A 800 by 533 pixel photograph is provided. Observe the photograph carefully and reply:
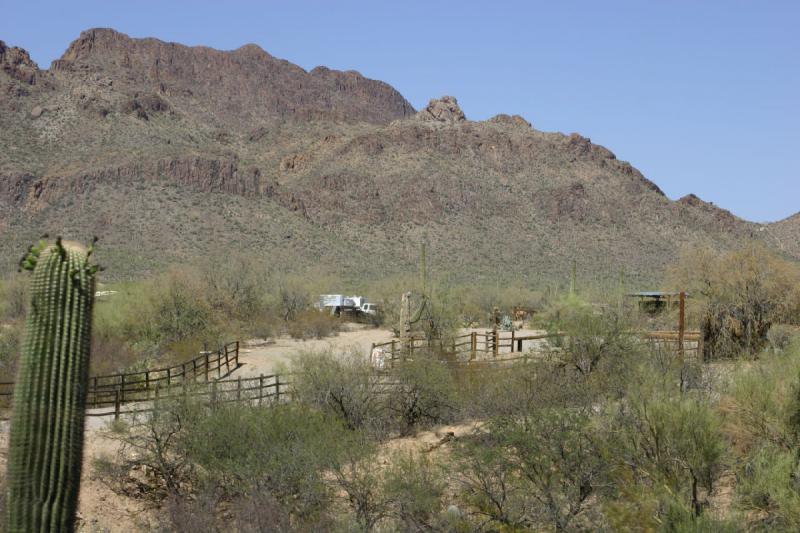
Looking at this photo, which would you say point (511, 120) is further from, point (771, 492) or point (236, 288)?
point (771, 492)

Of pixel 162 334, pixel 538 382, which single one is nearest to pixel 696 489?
pixel 538 382

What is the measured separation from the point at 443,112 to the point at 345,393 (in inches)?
Answer: 4014

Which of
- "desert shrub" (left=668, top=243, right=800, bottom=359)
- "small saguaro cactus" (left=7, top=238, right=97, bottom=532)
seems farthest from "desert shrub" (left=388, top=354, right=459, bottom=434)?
"small saguaro cactus" (left=7, top=238, right=97, bottom=532)

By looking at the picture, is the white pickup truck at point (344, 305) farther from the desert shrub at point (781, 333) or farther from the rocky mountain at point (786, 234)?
the rocky mountain at point (786, 234)

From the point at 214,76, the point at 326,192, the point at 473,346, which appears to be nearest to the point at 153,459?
the point at 473,346

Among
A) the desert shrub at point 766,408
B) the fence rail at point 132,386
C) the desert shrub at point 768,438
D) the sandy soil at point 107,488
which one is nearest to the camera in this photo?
the desert shrub at point 768,438

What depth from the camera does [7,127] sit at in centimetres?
8612

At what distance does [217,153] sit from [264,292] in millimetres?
44719

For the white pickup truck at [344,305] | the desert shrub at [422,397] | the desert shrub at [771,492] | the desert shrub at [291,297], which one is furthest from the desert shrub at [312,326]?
the desert shrub at [771,492]

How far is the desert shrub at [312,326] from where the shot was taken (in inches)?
1710

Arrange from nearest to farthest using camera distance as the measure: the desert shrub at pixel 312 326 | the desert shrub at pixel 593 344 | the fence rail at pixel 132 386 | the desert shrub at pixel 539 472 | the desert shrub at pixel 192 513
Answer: the desert shrub at pixel 539 472 → the desert shrub at pixel 192 513 → the fence rail at pixel 132 386 → the desert shrub at pixel 593 344 → the desert shrub at pixel 312 326

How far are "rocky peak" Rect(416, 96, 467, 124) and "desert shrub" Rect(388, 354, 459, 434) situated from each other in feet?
320

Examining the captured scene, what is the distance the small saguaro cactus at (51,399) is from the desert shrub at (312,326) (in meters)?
36.2

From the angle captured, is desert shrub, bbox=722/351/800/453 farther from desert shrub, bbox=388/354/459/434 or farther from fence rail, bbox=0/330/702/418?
desert shrub, bbox=388/354/459/434
